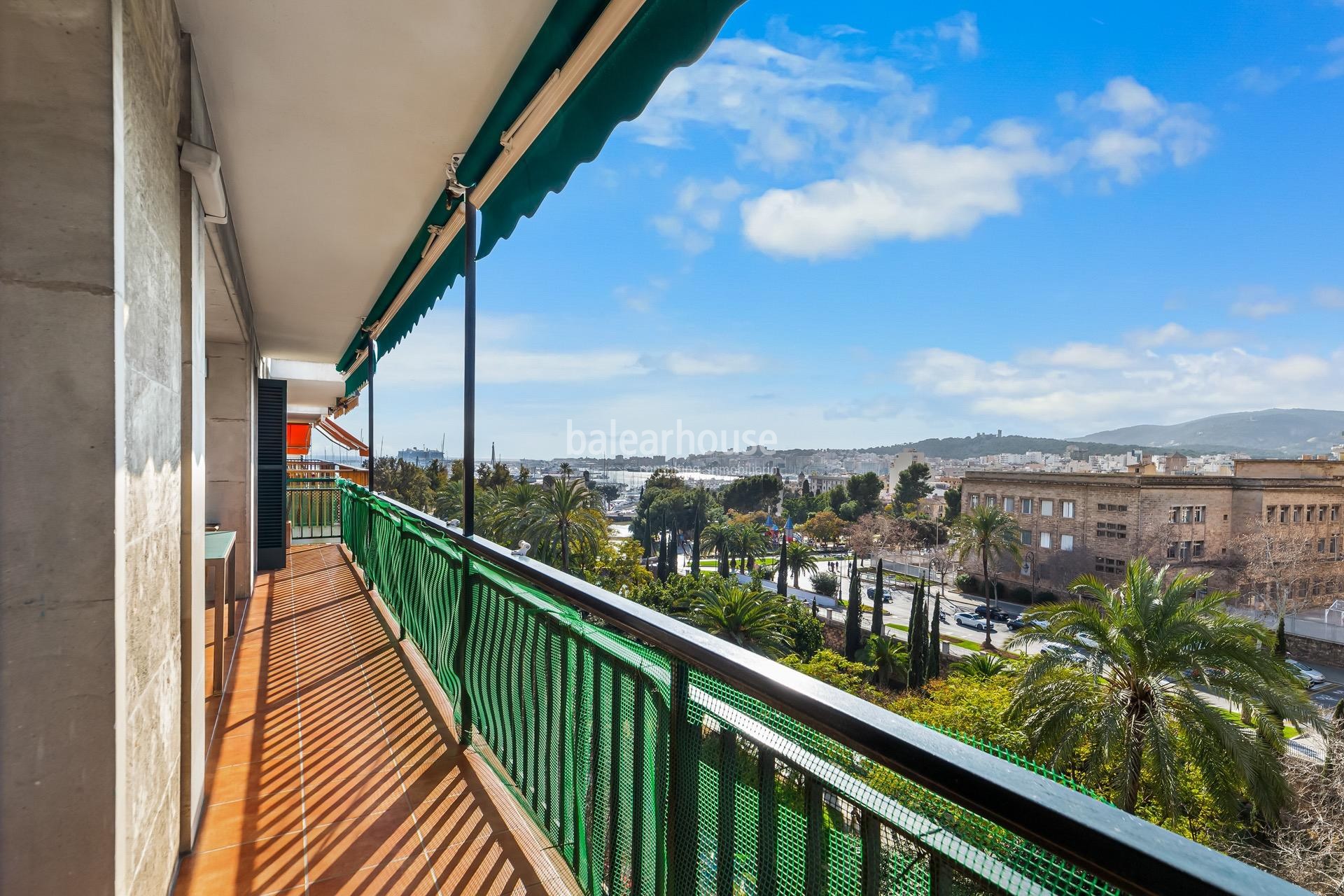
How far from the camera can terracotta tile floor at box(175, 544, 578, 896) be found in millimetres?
1675

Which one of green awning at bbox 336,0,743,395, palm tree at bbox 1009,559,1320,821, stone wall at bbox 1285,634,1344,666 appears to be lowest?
stone wall at bbox 1285,634,1344,666

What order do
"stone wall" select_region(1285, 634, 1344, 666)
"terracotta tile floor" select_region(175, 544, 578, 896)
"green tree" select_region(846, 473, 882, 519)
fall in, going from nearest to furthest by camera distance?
"terracotta tile floor" select_region(175, 544, 578, 896) < "stone wall" select_region(1285, 634, 1344, 666) < "green tree" select_region(846, 473, 882, 519)

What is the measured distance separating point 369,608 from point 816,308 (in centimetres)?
8395

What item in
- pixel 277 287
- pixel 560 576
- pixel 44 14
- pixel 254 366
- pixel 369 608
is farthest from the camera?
pixel 254 366

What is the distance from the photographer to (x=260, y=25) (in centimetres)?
171

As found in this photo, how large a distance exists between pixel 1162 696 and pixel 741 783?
13.2 metres

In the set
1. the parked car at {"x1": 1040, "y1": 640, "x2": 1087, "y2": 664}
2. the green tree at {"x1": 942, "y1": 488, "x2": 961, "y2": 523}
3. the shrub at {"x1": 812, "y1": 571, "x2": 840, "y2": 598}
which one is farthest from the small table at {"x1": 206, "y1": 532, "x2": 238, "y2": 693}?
the green tree at {"x1": 942, "y1": 488, "x2": 961, "y2": 523}

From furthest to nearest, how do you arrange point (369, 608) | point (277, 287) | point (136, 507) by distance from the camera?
point (369, 608) → point (277, 287) → point (136, 507)

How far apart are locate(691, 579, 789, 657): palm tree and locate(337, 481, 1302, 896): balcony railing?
53.6 ft

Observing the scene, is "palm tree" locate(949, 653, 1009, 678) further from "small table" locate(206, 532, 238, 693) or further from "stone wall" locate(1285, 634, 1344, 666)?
"small table" locate(206, 532, 238, 693)

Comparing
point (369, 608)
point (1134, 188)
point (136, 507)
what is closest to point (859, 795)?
point (136, 507)

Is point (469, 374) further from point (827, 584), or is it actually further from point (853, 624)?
point (827, 584)

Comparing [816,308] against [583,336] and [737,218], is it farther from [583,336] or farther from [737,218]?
[583,336]

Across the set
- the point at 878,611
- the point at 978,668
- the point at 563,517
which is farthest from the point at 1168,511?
the point at 563,517
